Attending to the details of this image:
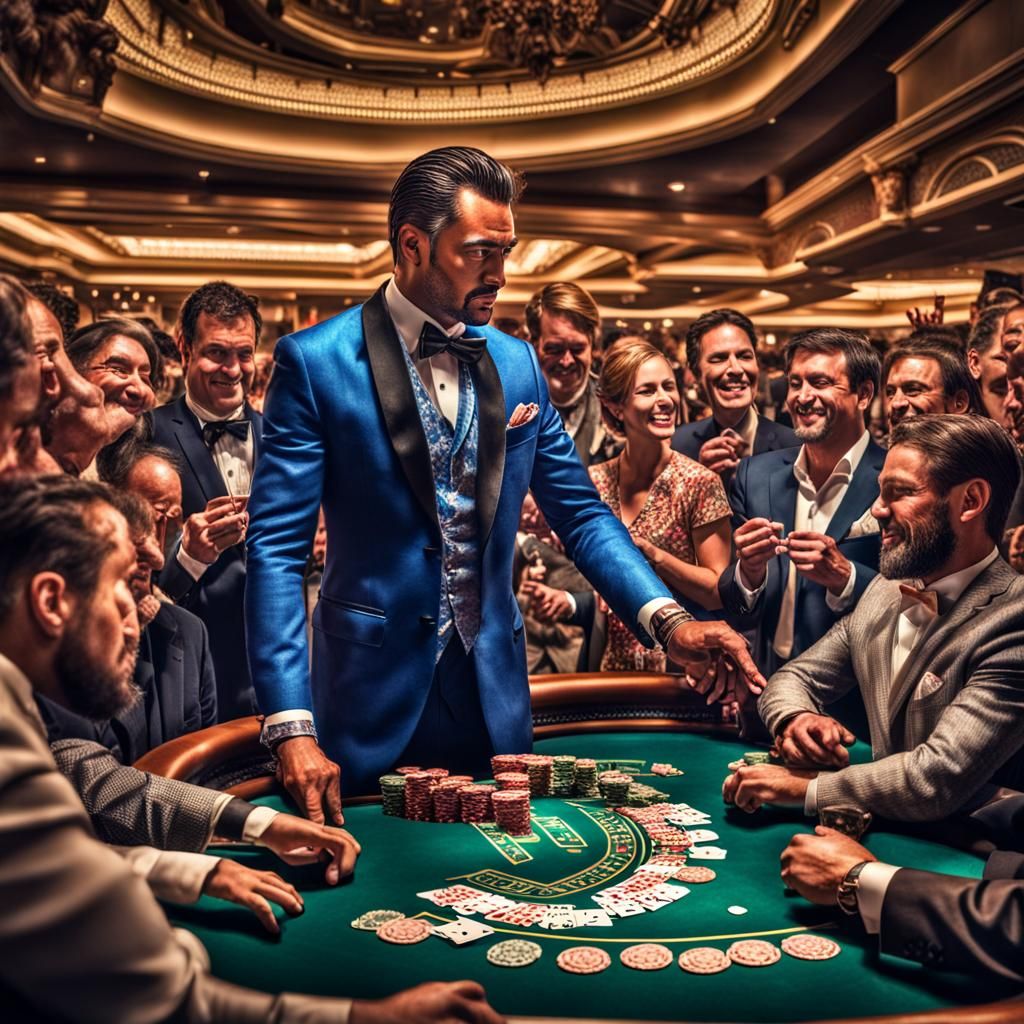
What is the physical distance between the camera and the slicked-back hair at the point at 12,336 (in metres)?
1.11

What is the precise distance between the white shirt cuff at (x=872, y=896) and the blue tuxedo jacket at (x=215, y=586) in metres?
2.07

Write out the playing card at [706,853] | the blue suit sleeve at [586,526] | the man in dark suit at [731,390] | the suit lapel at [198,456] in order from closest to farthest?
the playing card at [706,853] → the blue suit sleeve at [586,526] → the suit lapel at [198,456] → the man in dark suit at [731,390]

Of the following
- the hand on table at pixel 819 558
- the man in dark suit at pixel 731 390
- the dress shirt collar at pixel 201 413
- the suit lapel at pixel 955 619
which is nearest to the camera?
the suit lapel at pixel 955 619

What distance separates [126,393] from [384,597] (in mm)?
1605

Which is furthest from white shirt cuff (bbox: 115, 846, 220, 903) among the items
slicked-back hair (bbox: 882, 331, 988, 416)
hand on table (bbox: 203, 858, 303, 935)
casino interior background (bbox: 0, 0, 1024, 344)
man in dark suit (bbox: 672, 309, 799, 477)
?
casino interior background (bbox: 0, 0, 1024, 344)

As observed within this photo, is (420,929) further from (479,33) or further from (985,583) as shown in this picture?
(479,33)

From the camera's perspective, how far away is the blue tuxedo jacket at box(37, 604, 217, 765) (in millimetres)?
2125

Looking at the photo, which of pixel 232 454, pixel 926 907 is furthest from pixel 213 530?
pixel 926 907

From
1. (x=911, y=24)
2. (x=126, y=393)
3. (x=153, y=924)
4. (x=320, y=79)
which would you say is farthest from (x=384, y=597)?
(x=320, y=79)

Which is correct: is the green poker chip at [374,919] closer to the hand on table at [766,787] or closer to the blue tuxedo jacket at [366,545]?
the blue tuxedo jacket at [366,545]

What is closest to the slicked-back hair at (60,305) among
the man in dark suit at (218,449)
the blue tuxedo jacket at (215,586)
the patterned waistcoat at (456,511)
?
the man in dark suit at (218,449)

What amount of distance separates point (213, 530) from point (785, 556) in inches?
59.5

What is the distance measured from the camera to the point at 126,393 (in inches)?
125

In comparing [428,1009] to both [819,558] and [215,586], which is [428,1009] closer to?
[819,558]
